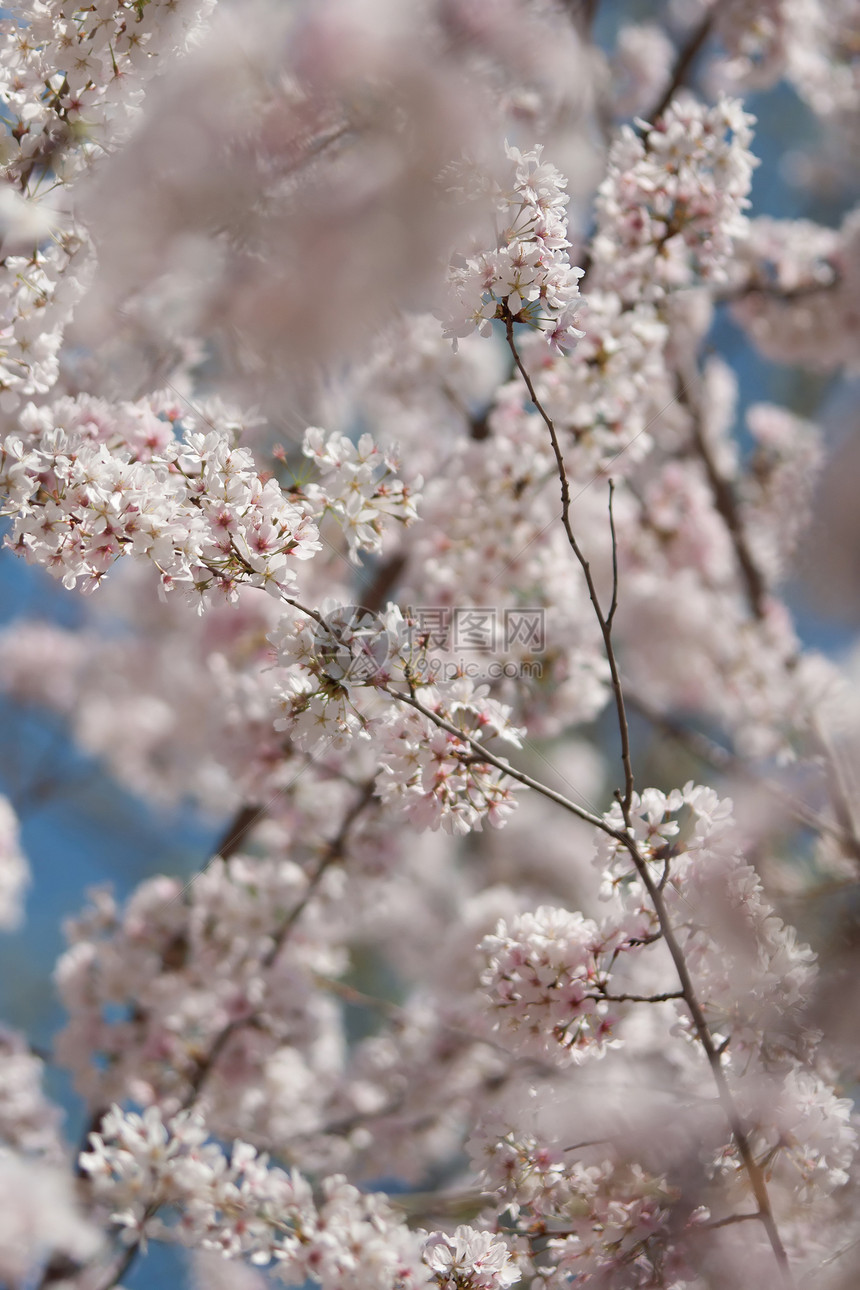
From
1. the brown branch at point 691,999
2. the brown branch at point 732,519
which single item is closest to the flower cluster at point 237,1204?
the brown branch at point 691,999

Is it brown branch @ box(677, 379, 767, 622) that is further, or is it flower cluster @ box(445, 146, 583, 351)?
brown branch @ box(677, 379, 767, 622)

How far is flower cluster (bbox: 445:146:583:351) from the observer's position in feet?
4.01

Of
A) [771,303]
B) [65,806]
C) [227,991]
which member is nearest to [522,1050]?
[227,991]

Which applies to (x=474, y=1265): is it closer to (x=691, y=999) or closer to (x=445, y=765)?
(x=691, y=999)

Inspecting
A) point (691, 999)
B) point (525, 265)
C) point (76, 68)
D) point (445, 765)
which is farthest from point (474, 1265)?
point (76, 68)

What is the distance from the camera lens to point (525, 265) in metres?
1.22

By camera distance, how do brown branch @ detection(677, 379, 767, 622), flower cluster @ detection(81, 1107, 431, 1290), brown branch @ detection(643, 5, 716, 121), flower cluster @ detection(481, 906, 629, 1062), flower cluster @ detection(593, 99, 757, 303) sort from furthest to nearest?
brown branch @ detection(677, 379, 767, 622), brown branch @ detection(643, 5, 716, 121), flower cluster @ detection(593, 99, 757, 303), flower cluster @ detection(81, 1107, 431, 1290), flower cluster @ detection(481, 906, 629, 1062)

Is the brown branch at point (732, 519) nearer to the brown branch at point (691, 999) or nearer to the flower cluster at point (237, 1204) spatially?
the brown branch at point (691, 999)

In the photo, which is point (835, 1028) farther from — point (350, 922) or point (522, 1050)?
point (350, 922)

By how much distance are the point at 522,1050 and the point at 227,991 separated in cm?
126

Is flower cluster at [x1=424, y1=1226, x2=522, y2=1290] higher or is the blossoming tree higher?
the blossoming tree

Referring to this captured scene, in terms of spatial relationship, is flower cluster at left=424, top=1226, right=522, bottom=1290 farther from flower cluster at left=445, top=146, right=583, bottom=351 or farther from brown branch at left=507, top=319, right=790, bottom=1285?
flower cluster at left=445, top=146, right=583, bottom=351

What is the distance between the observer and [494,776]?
1352 mm

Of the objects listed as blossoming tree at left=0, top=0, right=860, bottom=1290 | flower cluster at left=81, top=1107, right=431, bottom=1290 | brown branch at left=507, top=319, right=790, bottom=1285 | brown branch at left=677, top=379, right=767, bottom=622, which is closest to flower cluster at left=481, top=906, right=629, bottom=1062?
blossoming tree at left=0, top=0, right=860, bottom=1290
